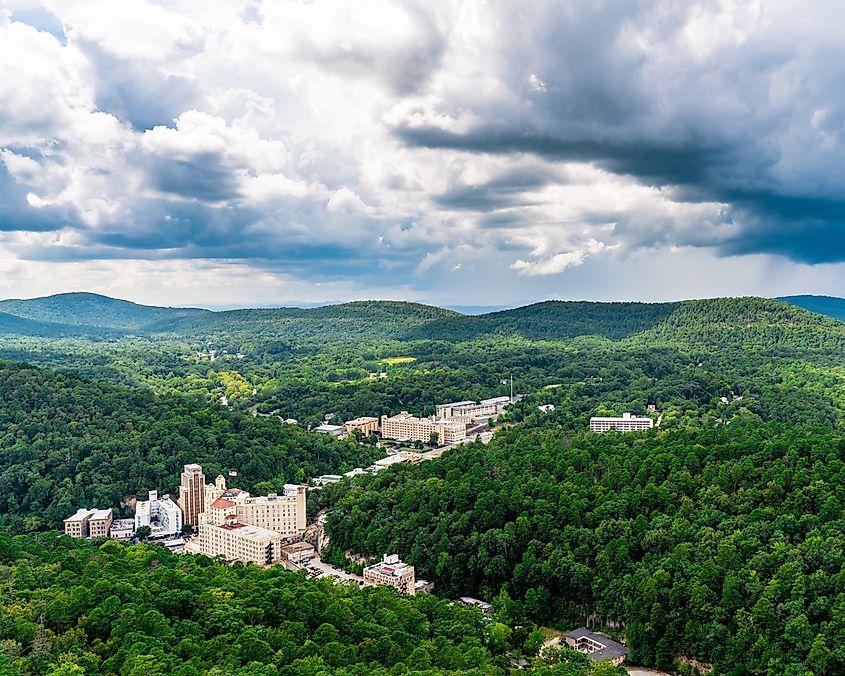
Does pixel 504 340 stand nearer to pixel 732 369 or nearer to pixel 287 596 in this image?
pixel 732 369

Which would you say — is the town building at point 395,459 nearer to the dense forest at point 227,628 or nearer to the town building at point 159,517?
the town building at point 159,517

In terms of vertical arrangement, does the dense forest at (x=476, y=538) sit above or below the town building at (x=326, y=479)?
above

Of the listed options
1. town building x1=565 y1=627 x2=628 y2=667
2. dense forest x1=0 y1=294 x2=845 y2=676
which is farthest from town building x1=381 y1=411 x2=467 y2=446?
town building x1=565 y1=627 x2=628 y2=667

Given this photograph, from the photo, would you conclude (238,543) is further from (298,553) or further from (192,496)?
(192,496)

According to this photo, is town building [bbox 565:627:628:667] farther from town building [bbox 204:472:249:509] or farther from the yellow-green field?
the yellow-green field

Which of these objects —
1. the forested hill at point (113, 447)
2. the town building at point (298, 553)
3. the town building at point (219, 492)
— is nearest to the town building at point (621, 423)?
the forested hill at point (113, 447)

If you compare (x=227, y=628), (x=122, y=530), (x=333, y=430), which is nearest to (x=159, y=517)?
(x=122, y=530)
